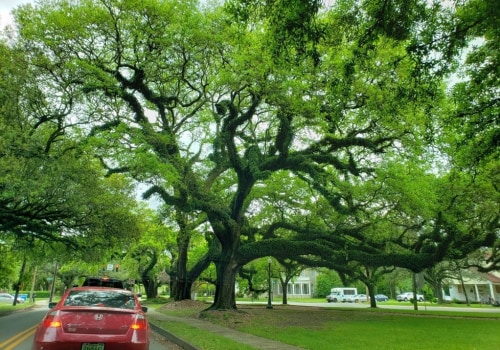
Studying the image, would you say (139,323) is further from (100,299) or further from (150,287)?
(150,287)

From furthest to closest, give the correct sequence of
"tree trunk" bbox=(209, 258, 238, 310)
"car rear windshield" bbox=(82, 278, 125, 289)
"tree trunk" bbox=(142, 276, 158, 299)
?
"tree trunk" bbox=(142, 276, 158, 299), "tree trunk" bbox=(209, 258, 238, 310), "car rear windshield" bbox=(82, 278, 125, 289)

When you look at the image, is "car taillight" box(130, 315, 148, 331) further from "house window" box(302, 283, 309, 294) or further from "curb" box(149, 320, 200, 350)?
"house window" box(302, 283, 309, 294)

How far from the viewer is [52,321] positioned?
623 centimetres

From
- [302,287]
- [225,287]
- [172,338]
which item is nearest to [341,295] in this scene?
[302,287]

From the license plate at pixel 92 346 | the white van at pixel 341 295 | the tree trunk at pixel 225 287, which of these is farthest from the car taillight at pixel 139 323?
the white van at pixel 341 295

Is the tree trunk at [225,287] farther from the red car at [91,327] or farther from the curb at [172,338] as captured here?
the red car at [91,327]

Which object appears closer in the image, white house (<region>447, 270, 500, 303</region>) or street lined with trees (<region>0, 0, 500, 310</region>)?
street lined with trees (<region>0, 0, 500, 310</region>)

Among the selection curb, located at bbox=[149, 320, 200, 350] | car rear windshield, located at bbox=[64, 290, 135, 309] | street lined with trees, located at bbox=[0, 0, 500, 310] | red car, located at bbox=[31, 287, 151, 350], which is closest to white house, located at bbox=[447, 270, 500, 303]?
street lined with trees, located at bbox=[0, 0, 500, 310]

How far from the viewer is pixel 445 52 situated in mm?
6926

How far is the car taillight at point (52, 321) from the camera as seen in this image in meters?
6.18

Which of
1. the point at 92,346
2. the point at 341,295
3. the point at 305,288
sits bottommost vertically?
the point at 92,346

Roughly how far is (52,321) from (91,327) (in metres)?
0.64

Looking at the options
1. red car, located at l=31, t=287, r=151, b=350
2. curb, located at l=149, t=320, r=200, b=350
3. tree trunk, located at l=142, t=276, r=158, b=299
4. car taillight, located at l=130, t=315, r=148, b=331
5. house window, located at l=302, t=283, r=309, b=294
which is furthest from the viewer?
house window, located at l=302, t=283, r=309, b=294

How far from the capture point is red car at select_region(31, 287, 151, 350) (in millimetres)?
6062
